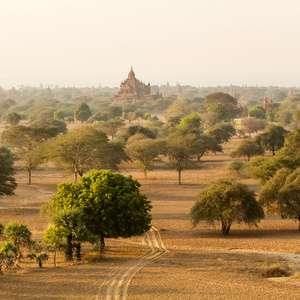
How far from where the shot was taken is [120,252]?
946 inches

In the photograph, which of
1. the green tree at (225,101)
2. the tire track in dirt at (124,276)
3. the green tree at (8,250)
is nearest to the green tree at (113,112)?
the green tree at (225,101)

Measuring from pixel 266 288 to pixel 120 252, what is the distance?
896cm

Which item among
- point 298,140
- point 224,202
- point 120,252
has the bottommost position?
point 120,252

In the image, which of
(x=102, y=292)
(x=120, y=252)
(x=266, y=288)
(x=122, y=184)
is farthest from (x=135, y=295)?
(x=122, y=184)

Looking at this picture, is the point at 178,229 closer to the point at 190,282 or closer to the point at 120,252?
the point at 120,252

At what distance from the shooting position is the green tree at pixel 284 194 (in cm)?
3016

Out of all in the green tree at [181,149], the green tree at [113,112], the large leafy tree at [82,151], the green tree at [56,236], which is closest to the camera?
the green tree at [56,236]

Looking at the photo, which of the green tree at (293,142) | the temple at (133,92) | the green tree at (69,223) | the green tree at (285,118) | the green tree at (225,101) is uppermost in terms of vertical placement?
the temple at (133,92)

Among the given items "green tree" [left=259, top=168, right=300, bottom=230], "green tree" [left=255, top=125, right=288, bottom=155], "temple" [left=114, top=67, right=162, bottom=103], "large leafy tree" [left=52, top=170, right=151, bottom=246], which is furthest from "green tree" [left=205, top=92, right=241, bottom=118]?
"large leafy tree" [left=52, top=170, right=151, bottom=246]

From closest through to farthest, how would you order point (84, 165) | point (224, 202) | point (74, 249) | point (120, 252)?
1. point (74, 249)
2. point (120, 252)
3. point (224, 202)
4. point (84, 165)

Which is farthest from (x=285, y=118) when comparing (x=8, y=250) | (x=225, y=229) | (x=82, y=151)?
(x=8, y=250)

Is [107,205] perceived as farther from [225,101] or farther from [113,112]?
[225,101]

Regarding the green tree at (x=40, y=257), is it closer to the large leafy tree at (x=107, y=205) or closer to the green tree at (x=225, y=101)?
the large leafy tree at (x=107, y=205)

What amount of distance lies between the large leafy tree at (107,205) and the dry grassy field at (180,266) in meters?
1.28
